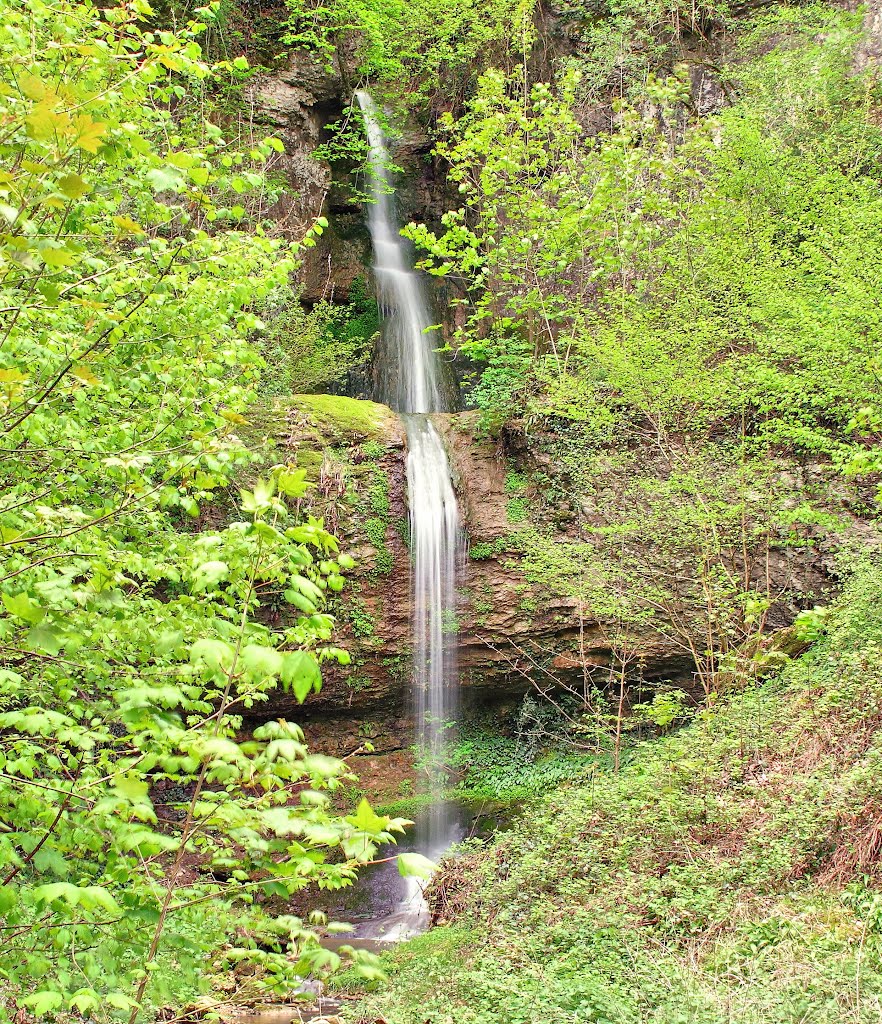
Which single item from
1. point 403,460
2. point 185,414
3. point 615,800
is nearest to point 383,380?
point 403,460

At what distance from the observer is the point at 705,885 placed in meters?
4.96

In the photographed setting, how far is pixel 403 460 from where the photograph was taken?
1152 centimetres

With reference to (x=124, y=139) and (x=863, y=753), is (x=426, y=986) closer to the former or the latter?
(x=863, y=753)

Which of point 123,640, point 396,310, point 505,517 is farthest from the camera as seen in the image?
point 396,310

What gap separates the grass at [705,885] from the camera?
12.2 feet

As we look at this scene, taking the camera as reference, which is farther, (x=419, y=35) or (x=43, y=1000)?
(x=419, y=35)

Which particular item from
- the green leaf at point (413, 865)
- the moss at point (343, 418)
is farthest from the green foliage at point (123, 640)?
the moss at point (343, 418)

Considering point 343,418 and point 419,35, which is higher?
point 419,35

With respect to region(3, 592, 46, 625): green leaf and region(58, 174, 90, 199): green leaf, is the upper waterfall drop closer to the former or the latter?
region(58, 174, 90, 199): green leaf

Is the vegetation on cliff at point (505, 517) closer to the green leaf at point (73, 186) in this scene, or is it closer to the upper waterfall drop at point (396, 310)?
the green leaf at point (73, 186)

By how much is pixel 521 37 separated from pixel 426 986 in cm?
1492

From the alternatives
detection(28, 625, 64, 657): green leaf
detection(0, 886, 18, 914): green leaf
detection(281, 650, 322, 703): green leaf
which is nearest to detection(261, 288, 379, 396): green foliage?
detection(28, 625, 64, 657): green leaf

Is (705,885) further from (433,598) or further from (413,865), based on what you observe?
(433,598)

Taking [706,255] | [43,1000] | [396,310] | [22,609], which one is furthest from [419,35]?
[43,1000]
